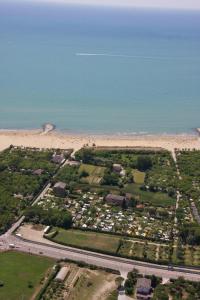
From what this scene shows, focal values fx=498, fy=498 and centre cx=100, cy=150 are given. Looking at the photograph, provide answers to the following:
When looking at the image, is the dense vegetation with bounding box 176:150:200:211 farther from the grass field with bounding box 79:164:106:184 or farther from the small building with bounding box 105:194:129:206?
the grass field with bounding box 79:164:106:184

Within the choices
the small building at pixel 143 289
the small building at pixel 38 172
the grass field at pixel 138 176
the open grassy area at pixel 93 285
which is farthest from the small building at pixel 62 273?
the grass field at pixel 138 176

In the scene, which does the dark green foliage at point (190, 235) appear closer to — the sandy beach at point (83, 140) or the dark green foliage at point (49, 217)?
the dark green foliage at point (49, 217)

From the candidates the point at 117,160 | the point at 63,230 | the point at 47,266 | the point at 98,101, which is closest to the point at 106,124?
the point at 98,101

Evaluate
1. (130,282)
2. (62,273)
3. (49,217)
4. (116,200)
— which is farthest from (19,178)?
(130,282)

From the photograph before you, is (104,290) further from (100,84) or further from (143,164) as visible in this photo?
(100,84)

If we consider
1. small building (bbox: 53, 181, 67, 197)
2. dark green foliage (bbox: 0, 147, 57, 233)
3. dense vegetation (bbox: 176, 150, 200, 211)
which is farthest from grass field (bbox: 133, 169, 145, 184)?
dark green foliage (bbox: 0, 147, 57, 233)

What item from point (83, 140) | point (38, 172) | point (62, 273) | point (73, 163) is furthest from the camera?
point (83, 140)
